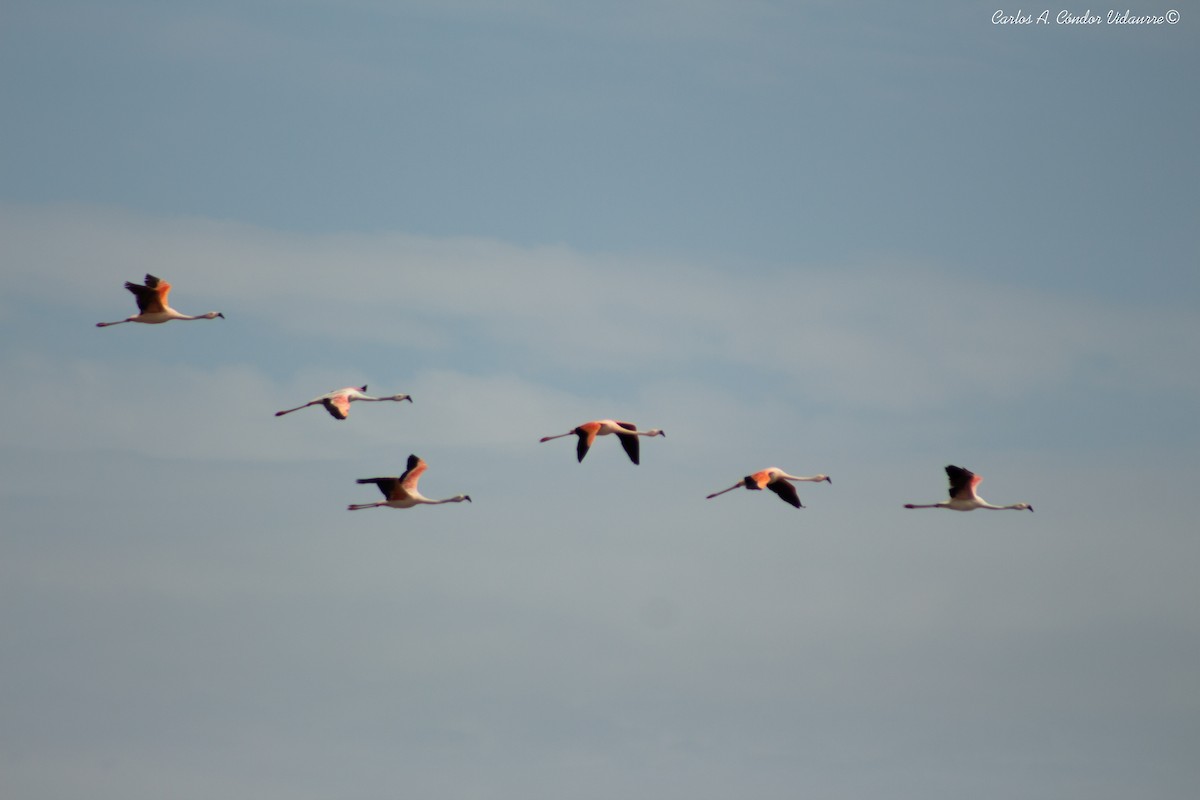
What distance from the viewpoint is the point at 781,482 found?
4884 centimetres

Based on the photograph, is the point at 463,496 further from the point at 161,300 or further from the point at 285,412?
the point at 161,300

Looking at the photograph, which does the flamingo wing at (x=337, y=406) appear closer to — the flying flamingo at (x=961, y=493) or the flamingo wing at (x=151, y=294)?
the flamingo wing at (x=151, y=294)

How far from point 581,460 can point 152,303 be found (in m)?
13.7

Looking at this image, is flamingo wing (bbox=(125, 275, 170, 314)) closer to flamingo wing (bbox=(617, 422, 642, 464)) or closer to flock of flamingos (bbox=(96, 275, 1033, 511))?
flock of flamingos (bbox=(96, 275, 1033, 511))

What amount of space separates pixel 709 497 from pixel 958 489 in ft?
21.3

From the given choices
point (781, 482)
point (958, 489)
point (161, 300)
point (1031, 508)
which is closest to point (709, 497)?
point (781, 482)

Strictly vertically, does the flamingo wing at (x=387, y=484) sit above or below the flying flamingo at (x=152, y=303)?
below

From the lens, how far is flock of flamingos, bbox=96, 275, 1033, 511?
4841 cm

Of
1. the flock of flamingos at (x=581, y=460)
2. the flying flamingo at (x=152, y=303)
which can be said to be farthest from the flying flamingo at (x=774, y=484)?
the flying flamingo at (x=152, y=303)

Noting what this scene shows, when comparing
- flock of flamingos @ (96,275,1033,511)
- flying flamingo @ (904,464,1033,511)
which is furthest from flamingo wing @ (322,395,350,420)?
flying flamingo @ (904,464,1033,511)

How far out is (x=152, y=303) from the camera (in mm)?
53125

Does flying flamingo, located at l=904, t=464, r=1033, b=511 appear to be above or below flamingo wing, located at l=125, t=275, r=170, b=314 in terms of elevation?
below

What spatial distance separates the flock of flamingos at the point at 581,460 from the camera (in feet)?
159

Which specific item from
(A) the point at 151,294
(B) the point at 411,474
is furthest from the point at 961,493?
(A) the point at 151,294
